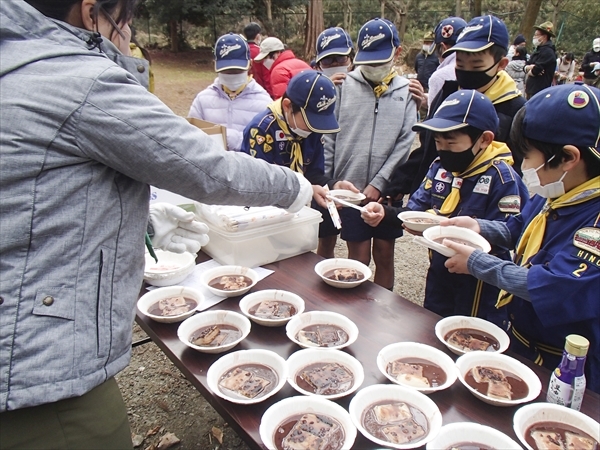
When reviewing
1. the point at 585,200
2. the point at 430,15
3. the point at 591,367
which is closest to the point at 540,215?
the point at 585,200

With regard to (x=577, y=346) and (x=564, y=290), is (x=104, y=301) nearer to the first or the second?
(x=577, y=346)

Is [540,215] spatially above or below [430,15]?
below

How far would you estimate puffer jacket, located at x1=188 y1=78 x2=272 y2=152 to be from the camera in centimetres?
414

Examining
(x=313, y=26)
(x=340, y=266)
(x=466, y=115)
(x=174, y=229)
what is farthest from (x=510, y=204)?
(x=313, y=26)

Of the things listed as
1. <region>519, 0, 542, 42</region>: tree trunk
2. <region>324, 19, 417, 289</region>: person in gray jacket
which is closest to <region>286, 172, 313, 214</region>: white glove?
<region>324, 19, 417, 289</region>: person in gray jacket

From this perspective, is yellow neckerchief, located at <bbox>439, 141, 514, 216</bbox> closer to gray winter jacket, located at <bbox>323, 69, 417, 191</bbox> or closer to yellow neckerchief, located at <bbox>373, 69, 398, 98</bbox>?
gray winter jacket, located at <bbox>323, 69, 417, 191</bbox>

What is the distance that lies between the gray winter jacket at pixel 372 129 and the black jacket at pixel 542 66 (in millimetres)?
6470

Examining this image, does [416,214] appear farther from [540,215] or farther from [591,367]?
[591,367]

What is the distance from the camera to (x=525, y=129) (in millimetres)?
1755

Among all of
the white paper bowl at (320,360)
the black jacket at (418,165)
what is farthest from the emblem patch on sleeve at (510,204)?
the white paper bowl at (320,360)

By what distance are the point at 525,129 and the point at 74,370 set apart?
1769mm

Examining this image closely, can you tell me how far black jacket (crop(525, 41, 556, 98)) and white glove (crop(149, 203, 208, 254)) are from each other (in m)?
8.51

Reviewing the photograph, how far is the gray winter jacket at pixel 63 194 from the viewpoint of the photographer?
1.01 m

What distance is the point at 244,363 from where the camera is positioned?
170cm
